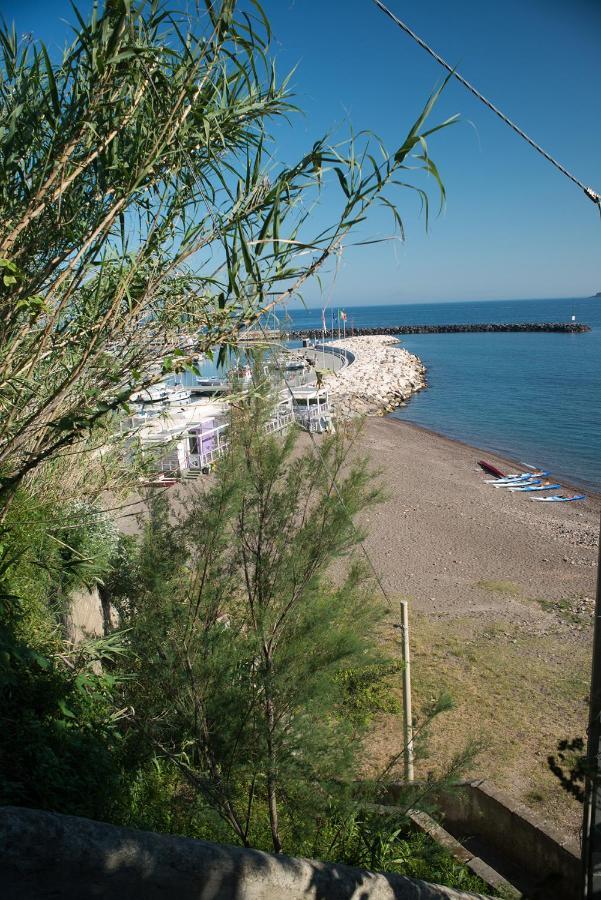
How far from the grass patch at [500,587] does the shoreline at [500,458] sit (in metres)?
8.73

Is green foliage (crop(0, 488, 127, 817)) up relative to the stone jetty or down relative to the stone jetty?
down

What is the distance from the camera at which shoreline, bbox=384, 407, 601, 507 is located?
68.6 feet

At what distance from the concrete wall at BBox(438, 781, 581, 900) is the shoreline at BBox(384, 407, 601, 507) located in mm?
15856

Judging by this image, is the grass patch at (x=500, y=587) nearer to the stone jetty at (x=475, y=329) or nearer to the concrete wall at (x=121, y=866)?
the concrete wall at (x=121, y=866)

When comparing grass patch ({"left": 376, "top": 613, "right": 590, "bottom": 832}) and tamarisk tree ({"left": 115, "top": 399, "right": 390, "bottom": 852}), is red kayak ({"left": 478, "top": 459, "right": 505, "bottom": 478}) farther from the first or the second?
tamarisk tree ({"left": 115, "top": 399, "right": 390, "bottom": 852})

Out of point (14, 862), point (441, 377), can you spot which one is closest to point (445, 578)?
point (14, 862)

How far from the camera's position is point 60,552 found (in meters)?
5.34

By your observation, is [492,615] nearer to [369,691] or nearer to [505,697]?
[505,697]

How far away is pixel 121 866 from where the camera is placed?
1836 millimetres

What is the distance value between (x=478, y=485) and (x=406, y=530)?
5.94 metres

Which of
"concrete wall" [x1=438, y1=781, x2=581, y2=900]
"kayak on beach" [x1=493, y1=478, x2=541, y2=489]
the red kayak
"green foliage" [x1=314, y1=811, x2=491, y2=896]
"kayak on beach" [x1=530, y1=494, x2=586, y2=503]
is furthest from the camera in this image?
the red kayak

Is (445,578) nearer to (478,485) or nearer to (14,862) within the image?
(478,485)

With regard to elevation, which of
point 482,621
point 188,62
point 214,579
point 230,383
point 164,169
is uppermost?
point 188,62

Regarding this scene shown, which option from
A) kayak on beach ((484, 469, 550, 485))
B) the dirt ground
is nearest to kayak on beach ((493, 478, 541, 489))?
kayak on beach ((484, 469, 550, 485))
